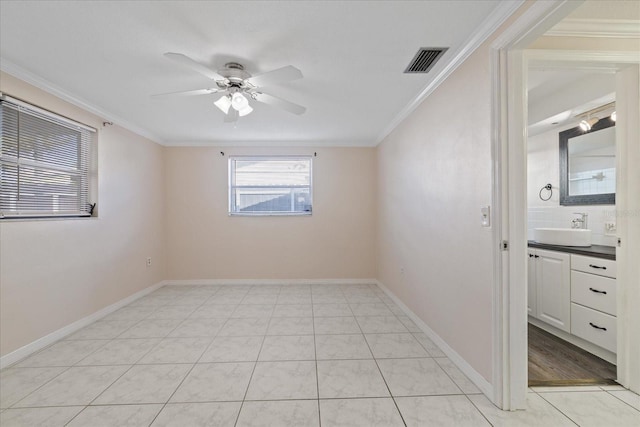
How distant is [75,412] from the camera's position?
5.23 feet

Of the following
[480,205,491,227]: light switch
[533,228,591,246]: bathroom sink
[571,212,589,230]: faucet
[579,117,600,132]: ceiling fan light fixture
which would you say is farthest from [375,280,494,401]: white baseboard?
[579,117,600,132]: ceiling fan light fixture

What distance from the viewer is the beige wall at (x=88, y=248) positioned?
2.16m

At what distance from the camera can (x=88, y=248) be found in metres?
2.87

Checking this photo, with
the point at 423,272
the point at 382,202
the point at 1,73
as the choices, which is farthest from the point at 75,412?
the point at 382,202

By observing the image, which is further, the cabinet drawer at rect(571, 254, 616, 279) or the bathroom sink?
the bathroom sink

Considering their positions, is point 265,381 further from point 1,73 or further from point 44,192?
point 1,73

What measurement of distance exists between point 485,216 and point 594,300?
1.43 metres

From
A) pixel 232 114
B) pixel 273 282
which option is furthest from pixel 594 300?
pixel 273 282

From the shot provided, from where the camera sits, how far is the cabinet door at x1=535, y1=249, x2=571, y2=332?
238 cm

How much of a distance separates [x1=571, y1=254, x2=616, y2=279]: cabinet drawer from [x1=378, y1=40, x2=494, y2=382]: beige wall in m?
1.16

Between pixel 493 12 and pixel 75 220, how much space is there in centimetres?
394

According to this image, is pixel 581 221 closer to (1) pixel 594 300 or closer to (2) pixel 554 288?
(2) pixel 554 288

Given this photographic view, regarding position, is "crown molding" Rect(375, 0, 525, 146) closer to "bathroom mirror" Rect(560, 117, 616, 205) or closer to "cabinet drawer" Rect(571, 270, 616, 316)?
"bathroom mirror" Rect(560, 117, 616, 205)

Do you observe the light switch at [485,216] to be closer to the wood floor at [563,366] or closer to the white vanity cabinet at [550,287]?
the wood floor at [563,366]
